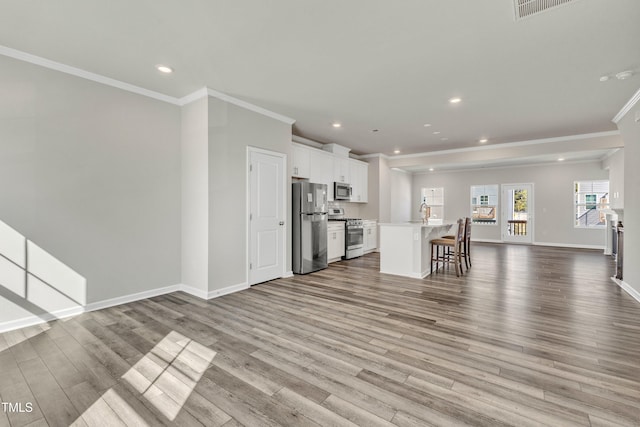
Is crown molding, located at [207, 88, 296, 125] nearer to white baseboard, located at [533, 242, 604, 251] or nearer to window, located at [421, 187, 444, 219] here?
window, located at [421, 187, 444, 219]

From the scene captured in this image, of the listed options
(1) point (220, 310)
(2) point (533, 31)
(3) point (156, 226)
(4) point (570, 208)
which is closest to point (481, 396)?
(1) point (220, 310)

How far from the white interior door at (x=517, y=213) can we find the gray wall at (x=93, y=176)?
9906 mm

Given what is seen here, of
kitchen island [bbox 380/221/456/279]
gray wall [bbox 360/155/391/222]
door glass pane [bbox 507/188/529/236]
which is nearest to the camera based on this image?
kitchen island [bbox 380/221/456/279]

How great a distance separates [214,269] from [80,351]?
1.63 metres

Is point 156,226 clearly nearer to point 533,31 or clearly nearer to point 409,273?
point 409,273

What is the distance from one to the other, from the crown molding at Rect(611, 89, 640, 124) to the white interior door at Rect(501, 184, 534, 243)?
4796mm

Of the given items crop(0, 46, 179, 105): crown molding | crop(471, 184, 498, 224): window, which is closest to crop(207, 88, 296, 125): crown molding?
crop(0, 46, 179, 105): crown molding

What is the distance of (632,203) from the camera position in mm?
4102

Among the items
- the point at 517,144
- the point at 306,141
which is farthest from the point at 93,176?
the point at 517,144

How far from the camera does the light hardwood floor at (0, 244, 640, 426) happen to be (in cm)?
172

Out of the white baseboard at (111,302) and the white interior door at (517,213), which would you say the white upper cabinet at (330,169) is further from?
the white interior door at (517,213)

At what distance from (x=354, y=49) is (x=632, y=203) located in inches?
174

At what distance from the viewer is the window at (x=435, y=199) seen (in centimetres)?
1077

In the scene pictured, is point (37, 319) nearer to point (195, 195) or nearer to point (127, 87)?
point (195, 195)
